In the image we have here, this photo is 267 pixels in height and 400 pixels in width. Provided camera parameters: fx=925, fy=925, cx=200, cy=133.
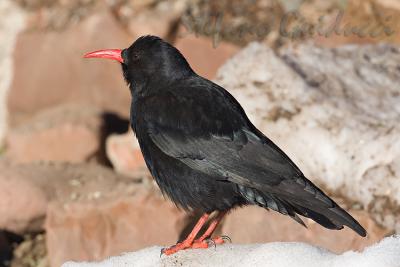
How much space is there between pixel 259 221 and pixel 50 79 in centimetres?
564

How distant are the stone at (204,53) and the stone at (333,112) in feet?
7.69

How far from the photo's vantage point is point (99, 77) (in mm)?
11930

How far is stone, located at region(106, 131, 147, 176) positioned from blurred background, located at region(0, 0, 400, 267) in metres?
0.02

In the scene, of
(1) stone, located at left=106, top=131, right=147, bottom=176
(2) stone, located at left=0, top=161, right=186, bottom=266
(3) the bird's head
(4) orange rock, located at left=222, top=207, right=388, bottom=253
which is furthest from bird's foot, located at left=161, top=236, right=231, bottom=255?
(1) stone, located at left=106, top=131, right=147, bottom=176

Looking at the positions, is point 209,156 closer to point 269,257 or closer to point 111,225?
point 269,257

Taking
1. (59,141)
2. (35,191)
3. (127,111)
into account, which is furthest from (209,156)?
(127,111)

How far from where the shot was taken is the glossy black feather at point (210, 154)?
5469 mm

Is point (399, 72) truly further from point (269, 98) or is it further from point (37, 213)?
point (37, 213)

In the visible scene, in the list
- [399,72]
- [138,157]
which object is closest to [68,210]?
[138,157]

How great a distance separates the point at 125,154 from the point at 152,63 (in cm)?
345

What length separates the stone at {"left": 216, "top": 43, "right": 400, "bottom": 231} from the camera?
7.29 metres

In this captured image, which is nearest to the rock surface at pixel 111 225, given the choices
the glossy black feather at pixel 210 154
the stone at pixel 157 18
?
the glossy black feather at pixel 210 154

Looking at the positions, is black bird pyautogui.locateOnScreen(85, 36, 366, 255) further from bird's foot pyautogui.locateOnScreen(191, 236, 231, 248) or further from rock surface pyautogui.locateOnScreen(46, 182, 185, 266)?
rock surface pyautogui.locateOnScreen(46, 182, 185, 266)

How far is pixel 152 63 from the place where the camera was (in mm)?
6320
